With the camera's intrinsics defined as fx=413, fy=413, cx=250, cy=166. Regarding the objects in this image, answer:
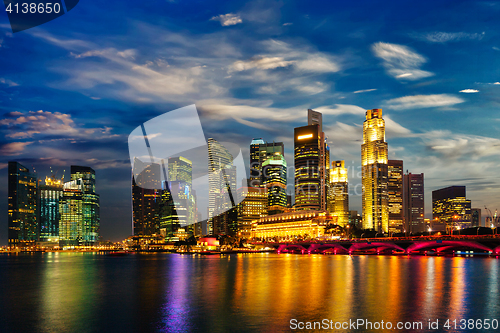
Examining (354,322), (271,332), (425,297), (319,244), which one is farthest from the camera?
(319,244)

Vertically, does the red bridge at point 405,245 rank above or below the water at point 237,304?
below

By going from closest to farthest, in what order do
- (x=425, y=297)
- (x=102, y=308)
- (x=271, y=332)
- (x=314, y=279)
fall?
(x=271, y=332) → (x=102, y=308) → (x=425, y=297) → (x=314, y=279)

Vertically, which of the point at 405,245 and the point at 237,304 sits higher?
the point at 237,304

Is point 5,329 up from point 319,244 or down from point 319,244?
up

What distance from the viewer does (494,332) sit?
25.0 metres

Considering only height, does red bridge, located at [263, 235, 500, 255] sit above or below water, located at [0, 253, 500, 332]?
below

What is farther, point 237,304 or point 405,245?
point 405,245

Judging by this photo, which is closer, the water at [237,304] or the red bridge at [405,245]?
the water at [237,304]

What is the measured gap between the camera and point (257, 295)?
39.7 m

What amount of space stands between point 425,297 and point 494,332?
501 inches

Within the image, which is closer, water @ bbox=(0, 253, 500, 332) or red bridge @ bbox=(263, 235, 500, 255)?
water @ bbox=(0, 253, 500, 332)

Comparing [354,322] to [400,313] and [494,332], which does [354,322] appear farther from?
[494,332]

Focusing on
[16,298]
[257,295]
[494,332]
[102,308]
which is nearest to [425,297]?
[494,332]

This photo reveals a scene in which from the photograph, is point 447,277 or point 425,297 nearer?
point 425,297
